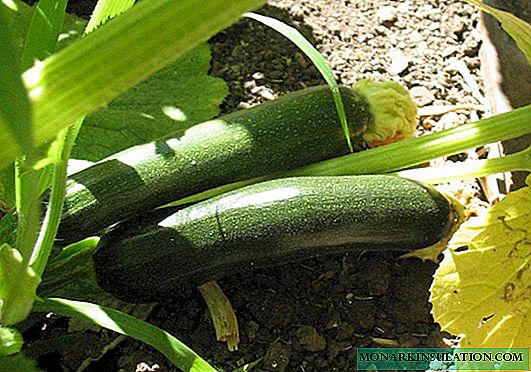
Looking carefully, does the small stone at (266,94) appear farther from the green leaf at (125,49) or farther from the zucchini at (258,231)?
the green leaf at (125,49)

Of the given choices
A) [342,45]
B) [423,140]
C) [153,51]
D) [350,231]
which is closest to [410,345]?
[350,231]

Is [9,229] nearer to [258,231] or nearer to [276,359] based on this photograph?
[258,231]

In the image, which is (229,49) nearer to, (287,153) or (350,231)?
(287,153)

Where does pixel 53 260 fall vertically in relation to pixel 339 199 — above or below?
below

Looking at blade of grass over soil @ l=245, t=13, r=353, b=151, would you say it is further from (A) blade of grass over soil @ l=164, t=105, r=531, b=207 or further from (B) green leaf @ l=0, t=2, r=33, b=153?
(B) green leaf @ l=0, t=2, r=33, b=153

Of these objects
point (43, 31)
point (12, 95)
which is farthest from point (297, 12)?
point (12, 95)

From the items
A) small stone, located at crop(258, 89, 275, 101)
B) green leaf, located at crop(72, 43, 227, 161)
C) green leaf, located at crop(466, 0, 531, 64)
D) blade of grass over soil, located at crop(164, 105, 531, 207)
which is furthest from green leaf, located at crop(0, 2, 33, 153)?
small stone, located at crop(258, 89, 275, 101)
